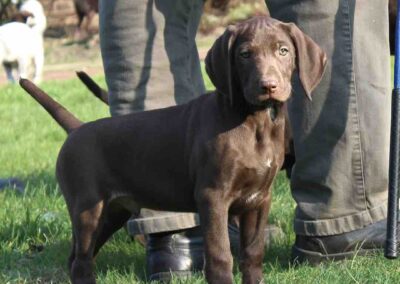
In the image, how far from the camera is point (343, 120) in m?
3.46

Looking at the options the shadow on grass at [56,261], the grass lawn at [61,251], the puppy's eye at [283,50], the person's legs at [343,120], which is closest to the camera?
the puppy's eye at [283,50]

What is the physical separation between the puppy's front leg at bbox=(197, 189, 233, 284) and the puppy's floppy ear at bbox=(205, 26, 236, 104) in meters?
0.33

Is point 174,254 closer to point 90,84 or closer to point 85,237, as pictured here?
point 85,237

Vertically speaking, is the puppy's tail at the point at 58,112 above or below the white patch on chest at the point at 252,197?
above

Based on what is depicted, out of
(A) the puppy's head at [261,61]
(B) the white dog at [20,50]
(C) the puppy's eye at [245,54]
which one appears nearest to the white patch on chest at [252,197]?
(A) the puppy's head at [261,61]

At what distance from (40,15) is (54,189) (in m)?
14.9

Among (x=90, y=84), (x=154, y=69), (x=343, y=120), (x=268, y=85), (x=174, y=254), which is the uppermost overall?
(x=268, y=85)

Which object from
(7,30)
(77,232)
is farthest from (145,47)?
(7,30)

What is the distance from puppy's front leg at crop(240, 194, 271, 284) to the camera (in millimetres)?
3205

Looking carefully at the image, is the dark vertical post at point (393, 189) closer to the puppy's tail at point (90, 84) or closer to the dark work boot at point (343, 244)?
the dark work boot at point (343, 244)

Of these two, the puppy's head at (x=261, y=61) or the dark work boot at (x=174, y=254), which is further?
the dark work boot at (x=174, y=254)

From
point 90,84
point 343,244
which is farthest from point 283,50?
point 90,84

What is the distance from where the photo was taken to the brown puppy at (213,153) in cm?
298

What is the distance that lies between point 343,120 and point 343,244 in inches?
18.9
